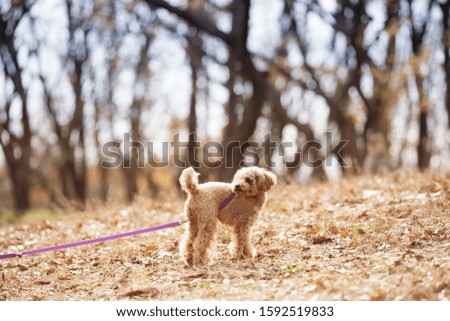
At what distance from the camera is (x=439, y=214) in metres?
6.96

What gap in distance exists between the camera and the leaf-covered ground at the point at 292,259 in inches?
184

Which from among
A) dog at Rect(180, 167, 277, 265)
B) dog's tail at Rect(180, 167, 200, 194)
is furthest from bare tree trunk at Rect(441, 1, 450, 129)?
dog's tail at Rect(180, 167, 200, 194)

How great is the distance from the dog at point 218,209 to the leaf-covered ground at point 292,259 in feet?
0.79

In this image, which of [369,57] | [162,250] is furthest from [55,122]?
[162,250]

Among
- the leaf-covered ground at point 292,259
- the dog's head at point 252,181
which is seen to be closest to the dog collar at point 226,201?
the dog's head at point 252,181

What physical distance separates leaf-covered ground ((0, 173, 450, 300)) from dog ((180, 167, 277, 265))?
0.79 feet

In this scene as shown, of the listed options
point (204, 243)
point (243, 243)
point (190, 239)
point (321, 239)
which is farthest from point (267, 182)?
point (321, 239)

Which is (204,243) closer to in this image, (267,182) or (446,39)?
(267,182)

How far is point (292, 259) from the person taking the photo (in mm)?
5938

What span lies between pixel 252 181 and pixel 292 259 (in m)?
1.33

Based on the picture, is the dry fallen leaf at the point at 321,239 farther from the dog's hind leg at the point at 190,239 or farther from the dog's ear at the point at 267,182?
the dog's hind leg at the point at 190,239

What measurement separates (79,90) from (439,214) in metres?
19.3

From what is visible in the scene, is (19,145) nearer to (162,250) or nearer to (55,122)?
(55,122)

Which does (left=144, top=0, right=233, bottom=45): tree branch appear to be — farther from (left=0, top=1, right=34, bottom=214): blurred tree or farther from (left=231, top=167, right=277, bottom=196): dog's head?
(left=0, top=1, right=34, bottom=214): blurred tree
